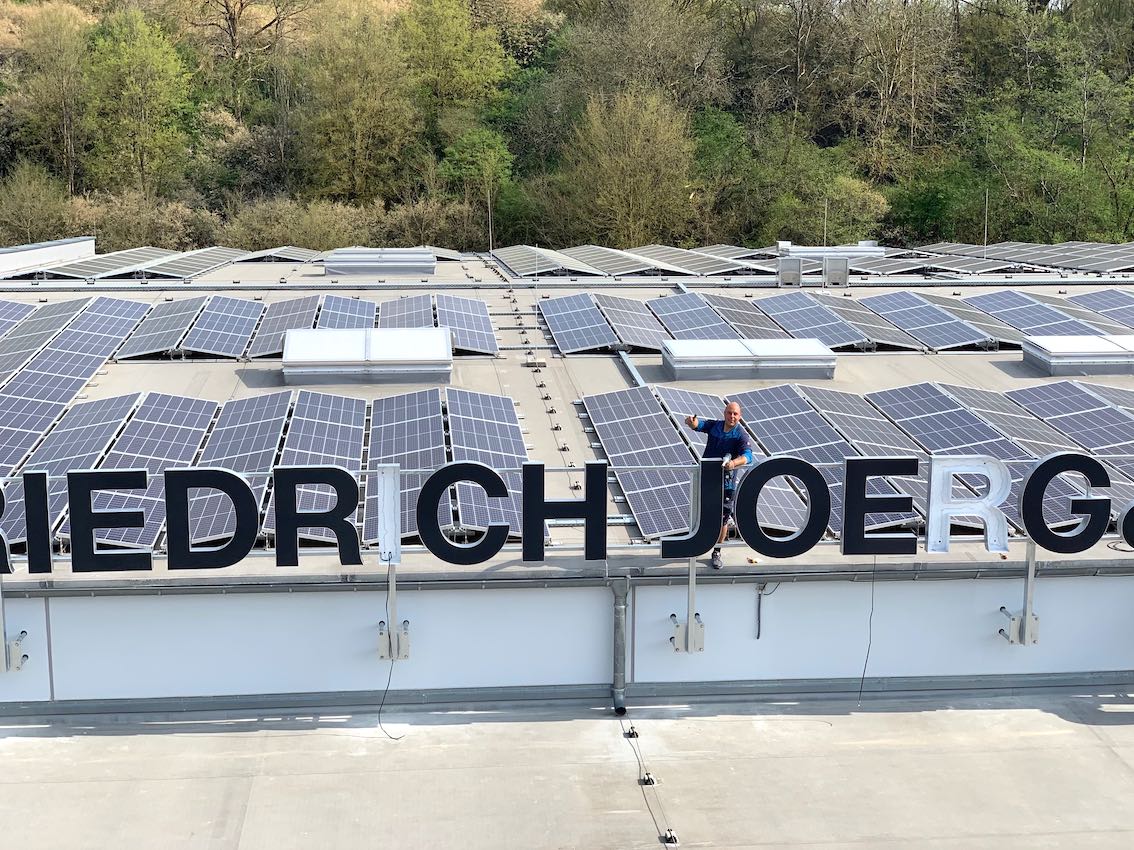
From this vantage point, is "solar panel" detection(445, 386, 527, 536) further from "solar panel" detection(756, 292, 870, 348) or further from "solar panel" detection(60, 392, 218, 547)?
"solar panel" detection(756, 292, 870, 348)

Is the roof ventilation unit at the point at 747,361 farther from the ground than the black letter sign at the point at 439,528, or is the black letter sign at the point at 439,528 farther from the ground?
the roof ventilation unit at the point at 747,361

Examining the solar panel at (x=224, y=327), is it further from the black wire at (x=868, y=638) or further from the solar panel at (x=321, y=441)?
the black wire at (x=868, y=638)

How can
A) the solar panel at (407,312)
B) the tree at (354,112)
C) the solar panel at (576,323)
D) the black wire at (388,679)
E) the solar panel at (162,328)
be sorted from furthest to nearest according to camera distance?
the tree at (354,112) < the solar panel at (407,312) < the solar panel at (576,323) < the solar panel at (162,328) < the black wire at (388,679)

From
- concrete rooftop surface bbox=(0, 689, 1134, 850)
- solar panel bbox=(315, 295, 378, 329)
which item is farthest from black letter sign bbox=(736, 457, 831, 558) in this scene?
solar panel bbox=(315, 295, 378, 329)

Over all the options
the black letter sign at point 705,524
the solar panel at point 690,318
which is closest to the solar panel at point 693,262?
the solar panel at point 690,318

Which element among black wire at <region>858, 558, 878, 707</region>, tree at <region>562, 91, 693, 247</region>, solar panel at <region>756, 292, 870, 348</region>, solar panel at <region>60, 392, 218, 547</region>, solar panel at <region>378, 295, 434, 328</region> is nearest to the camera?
solar panel at <region>60, 392, 218, 547</region>
